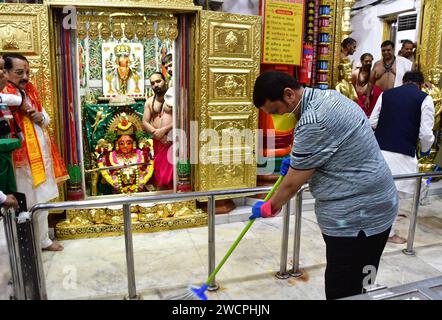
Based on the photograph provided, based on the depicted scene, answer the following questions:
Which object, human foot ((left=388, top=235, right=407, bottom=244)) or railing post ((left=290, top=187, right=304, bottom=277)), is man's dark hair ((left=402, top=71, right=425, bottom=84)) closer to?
human foot ((left=388, top=235, right=407, bottom=244))

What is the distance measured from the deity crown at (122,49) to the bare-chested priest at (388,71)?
3.10m

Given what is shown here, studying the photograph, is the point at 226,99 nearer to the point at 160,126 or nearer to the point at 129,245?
the point at 160,126

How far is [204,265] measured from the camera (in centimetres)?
338

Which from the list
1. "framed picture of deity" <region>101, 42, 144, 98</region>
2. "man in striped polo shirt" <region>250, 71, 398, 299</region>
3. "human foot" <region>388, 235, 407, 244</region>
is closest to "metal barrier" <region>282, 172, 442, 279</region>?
"human foot" <region>388, 235, 407, 244</region>

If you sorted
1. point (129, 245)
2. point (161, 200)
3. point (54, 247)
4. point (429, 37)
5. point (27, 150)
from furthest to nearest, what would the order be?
point (429, 37)
point (54, 247)
point (27, 150)
point (129, 245)
point (161, 200)

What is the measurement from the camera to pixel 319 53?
4863mm

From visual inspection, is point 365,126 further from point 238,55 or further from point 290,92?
point 238,55

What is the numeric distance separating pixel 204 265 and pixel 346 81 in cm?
290

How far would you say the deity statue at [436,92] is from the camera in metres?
5.29

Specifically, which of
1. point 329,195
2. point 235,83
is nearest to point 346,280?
point 329,195

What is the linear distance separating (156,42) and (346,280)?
12.3 feet

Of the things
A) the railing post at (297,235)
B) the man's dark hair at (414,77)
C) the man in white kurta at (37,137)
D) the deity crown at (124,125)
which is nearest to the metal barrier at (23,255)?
the man in white kurta at (37,137)

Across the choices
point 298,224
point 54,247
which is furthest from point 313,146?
point 54,247

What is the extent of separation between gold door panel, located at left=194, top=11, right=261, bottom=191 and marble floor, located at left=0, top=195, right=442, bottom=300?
591mm
